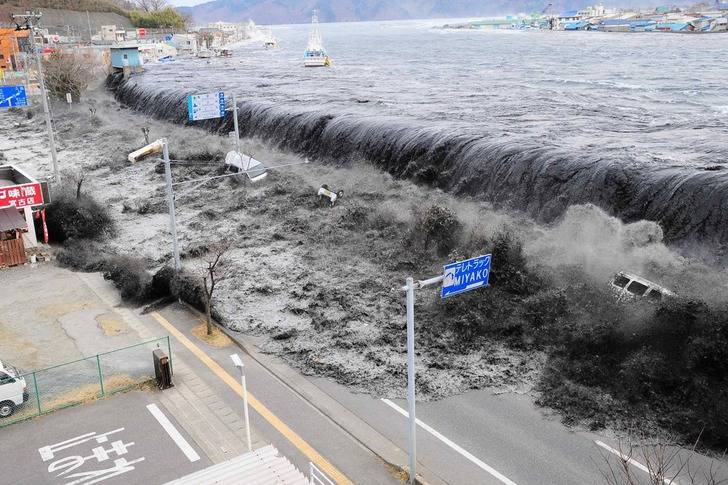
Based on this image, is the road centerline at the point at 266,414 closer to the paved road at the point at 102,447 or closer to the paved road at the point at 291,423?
the paved road at the point at 291,423

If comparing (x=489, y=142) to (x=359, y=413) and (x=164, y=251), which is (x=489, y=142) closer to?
(x=164, y=251)

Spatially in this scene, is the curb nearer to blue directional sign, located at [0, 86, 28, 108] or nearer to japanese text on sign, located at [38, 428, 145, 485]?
japanese text on sign, located at [38, 428, 145, 485]

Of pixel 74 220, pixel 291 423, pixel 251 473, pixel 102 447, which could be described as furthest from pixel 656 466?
pixel 74 220

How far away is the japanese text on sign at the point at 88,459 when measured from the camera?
16.0 m

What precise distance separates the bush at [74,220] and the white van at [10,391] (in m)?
18.5

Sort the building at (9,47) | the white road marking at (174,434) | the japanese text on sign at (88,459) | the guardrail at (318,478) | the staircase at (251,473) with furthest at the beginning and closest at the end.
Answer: the building at (9,47) < the white road marking at (174,434) < the japanese text on sign at (88,459) < the guardrail at (318,478) < the staircase at (251,473)

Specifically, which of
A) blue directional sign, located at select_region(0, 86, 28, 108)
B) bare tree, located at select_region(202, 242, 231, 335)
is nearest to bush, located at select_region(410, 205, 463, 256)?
bare tree, located at select_region(202, 242, 231, 335)

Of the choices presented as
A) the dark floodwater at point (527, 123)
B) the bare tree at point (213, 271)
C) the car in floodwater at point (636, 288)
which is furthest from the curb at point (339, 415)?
the dark floodwater at point (527, 123)

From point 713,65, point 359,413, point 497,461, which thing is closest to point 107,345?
point 359,413

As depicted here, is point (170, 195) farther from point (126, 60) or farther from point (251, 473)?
point (126, 60)

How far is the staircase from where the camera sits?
41.0ft

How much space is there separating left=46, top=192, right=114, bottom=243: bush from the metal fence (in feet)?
57.4

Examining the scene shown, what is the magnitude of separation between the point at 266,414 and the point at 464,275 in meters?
8.43

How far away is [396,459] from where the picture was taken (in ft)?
55.5
